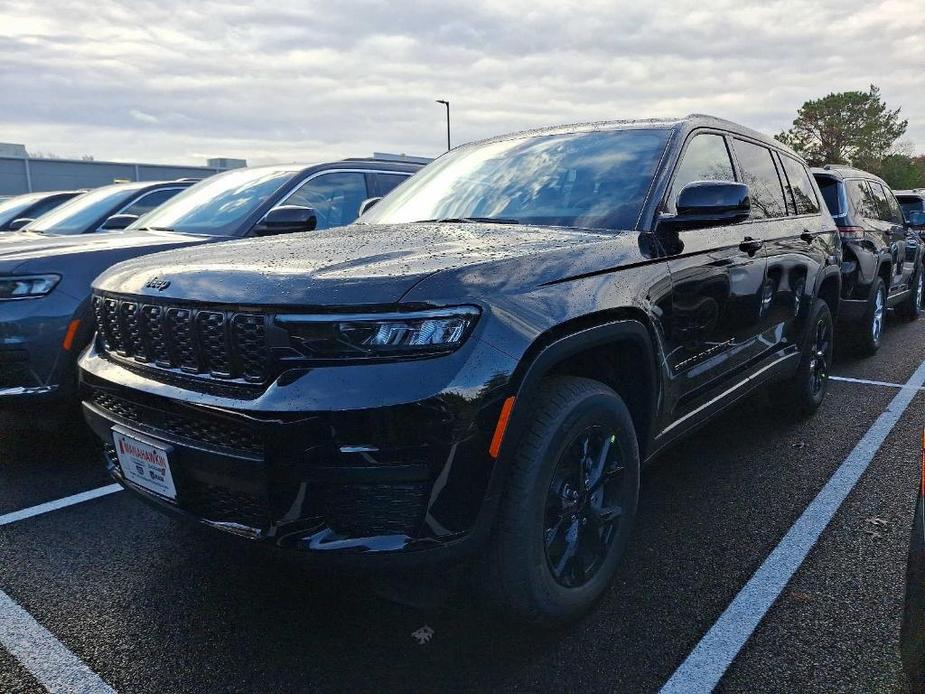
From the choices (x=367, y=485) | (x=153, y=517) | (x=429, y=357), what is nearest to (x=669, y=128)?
(x=429, y=357)

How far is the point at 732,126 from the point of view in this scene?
3848 mm

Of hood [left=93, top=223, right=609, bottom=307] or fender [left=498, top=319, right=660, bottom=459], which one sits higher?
hood [left=93, top=223, right=609, bottom=307]

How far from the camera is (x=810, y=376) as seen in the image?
15.2 feet

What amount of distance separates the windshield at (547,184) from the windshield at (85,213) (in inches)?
158

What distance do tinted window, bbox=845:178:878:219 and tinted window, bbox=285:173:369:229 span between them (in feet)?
14.8

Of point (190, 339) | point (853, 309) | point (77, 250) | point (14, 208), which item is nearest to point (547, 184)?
point (190, 339)

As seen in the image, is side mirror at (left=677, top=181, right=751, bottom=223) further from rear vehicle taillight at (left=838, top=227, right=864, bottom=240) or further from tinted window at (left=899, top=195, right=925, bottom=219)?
tinted window at (left=899, top=195, right=925, bottom=219)

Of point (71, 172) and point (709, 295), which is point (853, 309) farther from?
point (71, 172)

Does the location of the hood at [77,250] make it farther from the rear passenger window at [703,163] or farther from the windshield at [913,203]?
the windshield at [913,203]

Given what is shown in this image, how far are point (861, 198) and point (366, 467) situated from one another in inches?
271

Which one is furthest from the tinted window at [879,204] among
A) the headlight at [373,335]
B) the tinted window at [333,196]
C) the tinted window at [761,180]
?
the headlight at [373,335]

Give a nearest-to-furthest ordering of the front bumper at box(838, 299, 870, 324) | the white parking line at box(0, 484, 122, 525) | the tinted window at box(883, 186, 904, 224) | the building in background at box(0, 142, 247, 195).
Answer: the white parking line at box(0, 484, 122, 525), the front bumper at box(838, 299, 870, 324), the tinted window at box(883, 186, 904, 224), the building in background at box(0, 142, 247, 195)

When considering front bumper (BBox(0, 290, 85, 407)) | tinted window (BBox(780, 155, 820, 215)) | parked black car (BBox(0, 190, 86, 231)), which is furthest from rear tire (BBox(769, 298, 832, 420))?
parked black car (BBox(0, 190, 86, 231))

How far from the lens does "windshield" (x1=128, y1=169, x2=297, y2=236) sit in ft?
16.3
